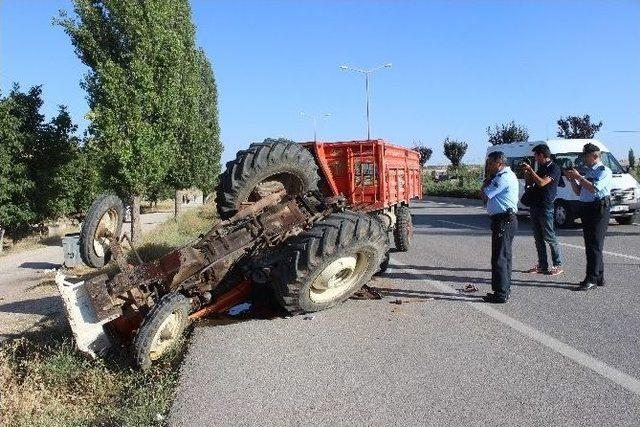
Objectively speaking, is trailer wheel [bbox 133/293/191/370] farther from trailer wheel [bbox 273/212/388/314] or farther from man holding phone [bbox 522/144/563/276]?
man holding phone [bbox 522/144/563/276]

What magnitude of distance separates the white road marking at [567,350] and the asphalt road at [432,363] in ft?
0.04

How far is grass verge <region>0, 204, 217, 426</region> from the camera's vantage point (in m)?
4.15

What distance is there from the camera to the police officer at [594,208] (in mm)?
7145

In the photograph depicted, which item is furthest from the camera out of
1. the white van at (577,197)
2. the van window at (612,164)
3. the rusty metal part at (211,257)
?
the van window at (612,164)

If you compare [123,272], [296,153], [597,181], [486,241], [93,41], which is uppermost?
[93,41]

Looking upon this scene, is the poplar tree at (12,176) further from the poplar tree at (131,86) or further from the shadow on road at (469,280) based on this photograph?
the shadow on road at (469,280)

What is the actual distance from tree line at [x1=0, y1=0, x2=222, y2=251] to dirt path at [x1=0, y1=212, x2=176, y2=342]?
291 centimetres

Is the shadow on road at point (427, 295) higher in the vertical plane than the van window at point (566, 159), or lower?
lower

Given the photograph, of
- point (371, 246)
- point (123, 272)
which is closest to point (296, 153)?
point (371, 246)

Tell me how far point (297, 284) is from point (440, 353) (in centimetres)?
157

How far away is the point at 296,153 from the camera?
24.0 feet

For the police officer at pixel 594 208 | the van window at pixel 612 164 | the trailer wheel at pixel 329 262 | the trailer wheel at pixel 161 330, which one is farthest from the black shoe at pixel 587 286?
the van window at pixel 612 164

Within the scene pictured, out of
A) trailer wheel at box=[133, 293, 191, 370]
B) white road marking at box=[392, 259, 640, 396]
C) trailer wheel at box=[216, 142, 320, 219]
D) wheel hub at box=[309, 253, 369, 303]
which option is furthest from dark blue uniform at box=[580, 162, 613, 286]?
trailer wheel at box=[133, 293, 191, 370]

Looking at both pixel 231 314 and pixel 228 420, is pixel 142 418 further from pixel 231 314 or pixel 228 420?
pixel 231 314
